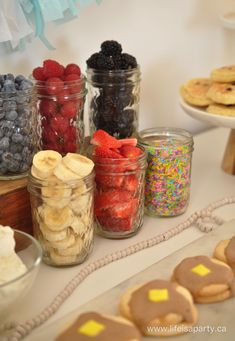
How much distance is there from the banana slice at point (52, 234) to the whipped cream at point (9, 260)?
10 centimetres

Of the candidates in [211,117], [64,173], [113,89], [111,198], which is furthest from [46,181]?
[211,117]

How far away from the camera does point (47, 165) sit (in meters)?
0.76

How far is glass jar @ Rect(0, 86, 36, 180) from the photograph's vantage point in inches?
30.8

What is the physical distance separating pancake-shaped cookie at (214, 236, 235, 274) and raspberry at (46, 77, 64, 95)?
0.35 meters

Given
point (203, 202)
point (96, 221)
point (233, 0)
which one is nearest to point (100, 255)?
point (96, 221)

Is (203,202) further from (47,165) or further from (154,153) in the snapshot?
(47,165)

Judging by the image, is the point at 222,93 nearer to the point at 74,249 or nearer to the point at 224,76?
the point at 224,76

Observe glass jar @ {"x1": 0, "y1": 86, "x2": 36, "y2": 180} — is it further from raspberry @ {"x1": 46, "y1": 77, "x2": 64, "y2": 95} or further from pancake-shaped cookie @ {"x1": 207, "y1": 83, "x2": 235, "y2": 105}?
pancake-shaped cookie @ {"x1": 207, "y1": 83, "x2": 235, "y2": 105}

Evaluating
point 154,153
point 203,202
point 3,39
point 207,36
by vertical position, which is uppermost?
point 3,39

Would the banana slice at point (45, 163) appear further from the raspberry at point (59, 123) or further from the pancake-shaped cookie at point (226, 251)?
the pancake-shaped cookie at point (226, 251)

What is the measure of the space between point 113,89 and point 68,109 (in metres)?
0.09

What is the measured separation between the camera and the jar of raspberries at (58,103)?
846 millimetres

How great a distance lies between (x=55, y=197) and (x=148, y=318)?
0.73ft

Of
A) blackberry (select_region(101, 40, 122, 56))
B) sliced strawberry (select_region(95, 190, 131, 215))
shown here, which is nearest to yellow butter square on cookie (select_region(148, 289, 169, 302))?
sliced strawberry (select_region(95, 190, 131, 215))
